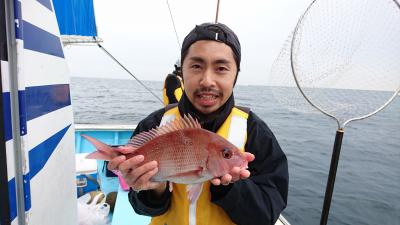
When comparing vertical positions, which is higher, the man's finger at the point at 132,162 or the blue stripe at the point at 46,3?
the blue stripe at the point at 46,3

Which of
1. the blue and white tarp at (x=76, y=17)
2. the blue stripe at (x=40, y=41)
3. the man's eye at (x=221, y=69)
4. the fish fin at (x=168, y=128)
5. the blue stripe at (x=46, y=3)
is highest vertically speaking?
the blue and white tarp at (x=76, y=17)

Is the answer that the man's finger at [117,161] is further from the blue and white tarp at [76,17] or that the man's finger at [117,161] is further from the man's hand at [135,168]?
the blue and white tarp at [76,17]

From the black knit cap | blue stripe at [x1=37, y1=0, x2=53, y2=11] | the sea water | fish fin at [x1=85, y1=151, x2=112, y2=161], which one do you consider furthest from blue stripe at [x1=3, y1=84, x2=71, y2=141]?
the sea water

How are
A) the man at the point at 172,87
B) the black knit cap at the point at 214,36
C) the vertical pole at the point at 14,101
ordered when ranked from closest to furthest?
the vertical pole at the point at 14,101, the black knit cap at the point at 214,36, the man at the point at 172,87

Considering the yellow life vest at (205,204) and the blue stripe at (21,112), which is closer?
the blue stripe at (21,112)

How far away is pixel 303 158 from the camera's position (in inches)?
432

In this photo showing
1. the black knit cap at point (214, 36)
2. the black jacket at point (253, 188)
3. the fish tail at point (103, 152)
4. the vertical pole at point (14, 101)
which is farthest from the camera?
the black knit cap at point (214, 36)

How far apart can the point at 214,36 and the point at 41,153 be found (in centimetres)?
132

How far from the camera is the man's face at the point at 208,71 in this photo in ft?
6.15

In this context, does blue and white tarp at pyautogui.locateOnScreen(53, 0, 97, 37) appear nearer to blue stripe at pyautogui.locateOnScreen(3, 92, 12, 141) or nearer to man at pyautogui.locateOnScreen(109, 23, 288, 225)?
man at pyautogui.locateOnScreen(109, 23, 288, 225)

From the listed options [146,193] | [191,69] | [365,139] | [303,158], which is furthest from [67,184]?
[365,139]

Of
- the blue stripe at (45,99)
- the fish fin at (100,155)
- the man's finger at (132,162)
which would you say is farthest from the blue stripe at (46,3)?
the man's finger at (132,162)

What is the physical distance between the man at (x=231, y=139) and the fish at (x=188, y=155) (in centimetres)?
23

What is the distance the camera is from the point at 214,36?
192 cm
